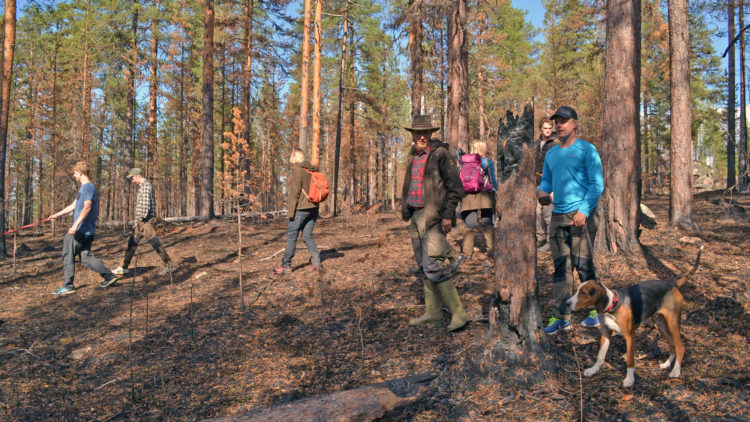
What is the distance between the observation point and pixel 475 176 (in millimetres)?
6484

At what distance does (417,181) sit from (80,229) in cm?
618

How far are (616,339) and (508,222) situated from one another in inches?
69.6

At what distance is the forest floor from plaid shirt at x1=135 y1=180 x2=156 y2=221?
1268 millimetres

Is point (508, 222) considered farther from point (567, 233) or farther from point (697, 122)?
point (697, 122)

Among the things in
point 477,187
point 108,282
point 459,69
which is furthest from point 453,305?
point 459,69

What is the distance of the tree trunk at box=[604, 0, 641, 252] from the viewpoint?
631 centimetres

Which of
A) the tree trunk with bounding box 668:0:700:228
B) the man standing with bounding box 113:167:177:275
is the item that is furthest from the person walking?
the tree trunk with bounding box 668:0:700:228

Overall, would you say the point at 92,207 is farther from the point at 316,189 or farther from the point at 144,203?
the point at 316,189

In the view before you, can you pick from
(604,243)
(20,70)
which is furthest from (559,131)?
(20,70)

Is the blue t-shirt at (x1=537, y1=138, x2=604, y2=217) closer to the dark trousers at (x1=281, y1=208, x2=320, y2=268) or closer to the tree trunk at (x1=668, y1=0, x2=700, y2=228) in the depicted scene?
the dark trousers at (x1=281, y1=208, x2=320, y2=268)

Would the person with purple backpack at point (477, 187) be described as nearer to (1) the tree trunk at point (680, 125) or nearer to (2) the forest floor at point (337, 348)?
(2) the forest floor at point (337, 348)

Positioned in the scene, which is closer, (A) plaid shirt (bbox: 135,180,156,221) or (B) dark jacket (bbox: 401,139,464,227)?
(B) dark jacket (bbox: 401,139,464,227)

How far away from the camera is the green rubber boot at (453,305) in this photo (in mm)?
4297

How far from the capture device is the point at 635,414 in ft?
9.07
